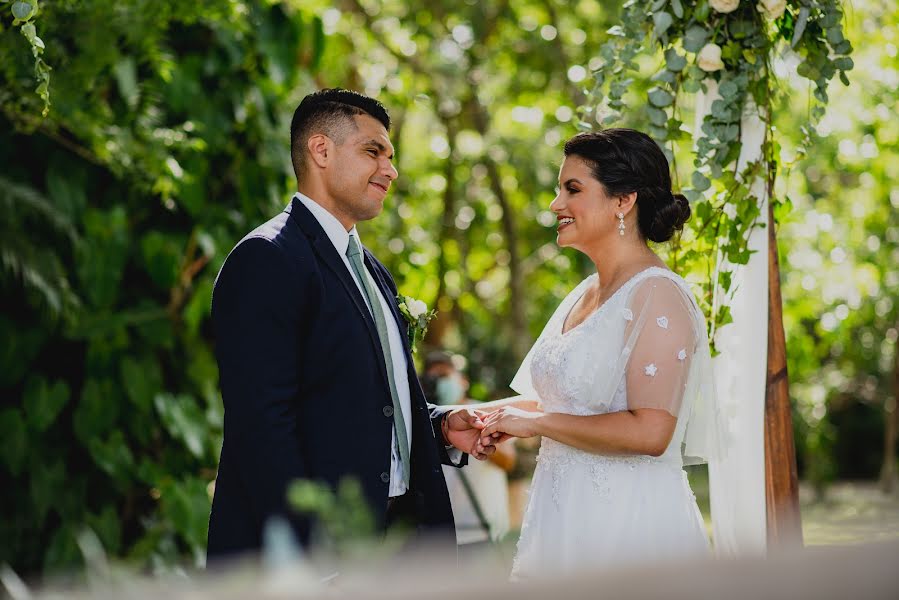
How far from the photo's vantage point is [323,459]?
2648 mm

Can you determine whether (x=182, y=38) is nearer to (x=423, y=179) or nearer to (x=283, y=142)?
(x=283, y=142)

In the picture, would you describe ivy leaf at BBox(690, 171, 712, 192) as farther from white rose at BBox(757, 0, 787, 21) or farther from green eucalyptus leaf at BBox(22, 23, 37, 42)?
green eucalyptus leaf at BBox(22, 23, 37, 42)

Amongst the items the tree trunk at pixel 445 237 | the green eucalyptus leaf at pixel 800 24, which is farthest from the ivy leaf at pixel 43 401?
the tree trunk at pixel 445 237

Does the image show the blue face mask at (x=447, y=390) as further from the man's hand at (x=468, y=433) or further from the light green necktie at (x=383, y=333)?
the light green necktie at (x=383, y=333)

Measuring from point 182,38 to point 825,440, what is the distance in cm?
962

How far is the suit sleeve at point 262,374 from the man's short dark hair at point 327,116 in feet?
1.64

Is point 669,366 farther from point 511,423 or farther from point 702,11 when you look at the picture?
point 702,11

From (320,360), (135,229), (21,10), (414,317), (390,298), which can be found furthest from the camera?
(135,229)

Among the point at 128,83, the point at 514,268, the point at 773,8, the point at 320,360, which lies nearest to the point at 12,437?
the point at 128,83

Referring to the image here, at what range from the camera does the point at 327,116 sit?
9.84ft

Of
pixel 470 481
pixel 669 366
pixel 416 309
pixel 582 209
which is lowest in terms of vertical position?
pixel 470 481

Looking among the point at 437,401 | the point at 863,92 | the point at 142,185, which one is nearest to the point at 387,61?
the point at 863,92

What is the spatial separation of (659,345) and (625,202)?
1.61 feet

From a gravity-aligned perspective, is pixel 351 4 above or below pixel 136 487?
above
